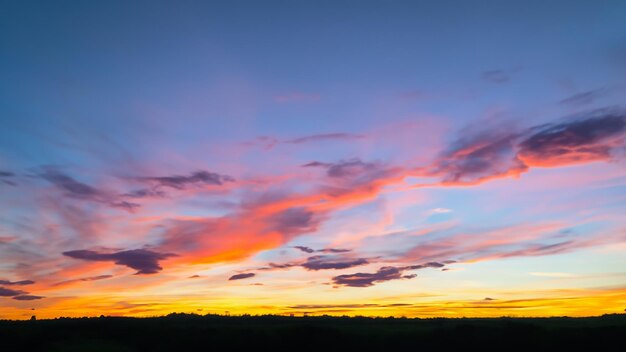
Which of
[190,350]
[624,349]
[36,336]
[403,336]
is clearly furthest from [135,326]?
[624,349]

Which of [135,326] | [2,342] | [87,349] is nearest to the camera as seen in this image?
[87,349]

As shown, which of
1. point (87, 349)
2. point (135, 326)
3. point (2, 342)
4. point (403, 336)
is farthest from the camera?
point (135, 326)

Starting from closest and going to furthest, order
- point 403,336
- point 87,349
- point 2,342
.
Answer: point 87,349
point 2,342
point 403,336

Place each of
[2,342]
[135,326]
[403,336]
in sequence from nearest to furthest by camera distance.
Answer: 1. [2,342]
2. [403,336]
3. [135,326]

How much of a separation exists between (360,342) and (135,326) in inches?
1637

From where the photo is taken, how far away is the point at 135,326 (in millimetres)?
100688

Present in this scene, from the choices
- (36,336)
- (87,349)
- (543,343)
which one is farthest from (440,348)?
(36,336)

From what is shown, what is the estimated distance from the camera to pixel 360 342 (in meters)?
88.2

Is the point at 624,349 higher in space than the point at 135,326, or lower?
lower

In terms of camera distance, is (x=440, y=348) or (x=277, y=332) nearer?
(x=440, y=348)

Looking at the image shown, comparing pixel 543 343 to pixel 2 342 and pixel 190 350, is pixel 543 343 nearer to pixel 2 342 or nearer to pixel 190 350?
pixel 190 350

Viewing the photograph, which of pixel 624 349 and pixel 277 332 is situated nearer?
pixel 624 349

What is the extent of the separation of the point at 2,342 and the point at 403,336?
6254 cm

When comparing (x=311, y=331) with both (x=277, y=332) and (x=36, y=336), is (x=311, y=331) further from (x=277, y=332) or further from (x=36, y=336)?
(x=36, y=336)
